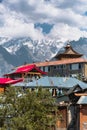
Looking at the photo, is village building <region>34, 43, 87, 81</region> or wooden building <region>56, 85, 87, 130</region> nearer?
wooden building <region>56, 85, 87, 130</region>

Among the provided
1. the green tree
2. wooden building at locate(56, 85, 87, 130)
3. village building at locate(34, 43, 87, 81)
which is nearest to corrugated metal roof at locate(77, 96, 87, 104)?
wooden building at locate(56, 85, 87, 130)

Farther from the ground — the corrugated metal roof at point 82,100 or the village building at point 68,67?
the village building at point 68,67

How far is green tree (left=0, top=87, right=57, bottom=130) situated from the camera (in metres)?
44.5

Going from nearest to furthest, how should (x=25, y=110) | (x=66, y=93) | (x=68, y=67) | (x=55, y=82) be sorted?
(x=25, y=110) → (x=66, y=93) → (x=55, y=82) → (x=68, y=67)

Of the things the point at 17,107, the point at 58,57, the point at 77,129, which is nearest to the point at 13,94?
the point at 17,107

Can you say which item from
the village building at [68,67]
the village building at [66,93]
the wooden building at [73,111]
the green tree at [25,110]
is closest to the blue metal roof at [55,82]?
the village building at [66,93]

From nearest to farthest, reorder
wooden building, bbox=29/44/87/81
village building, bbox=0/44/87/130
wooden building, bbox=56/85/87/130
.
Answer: wooden building, bbox=56/85/87/130 → village building, bbox=0/44/87/130 → wooden building, bbox=29/44/87/81

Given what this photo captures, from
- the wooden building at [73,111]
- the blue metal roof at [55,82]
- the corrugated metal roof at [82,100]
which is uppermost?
the blue metal roof at [55,82]

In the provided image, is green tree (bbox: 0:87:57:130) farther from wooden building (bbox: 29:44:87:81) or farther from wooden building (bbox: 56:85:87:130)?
wooden building (bbox: 29:44:87:81)

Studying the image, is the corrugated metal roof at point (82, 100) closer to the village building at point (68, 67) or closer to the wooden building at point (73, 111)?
the wooden building at point (73, 111)

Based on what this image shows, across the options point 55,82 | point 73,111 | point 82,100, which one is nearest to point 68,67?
point 55,82

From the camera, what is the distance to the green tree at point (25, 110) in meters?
44.5

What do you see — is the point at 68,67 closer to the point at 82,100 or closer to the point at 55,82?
the point at 55,82

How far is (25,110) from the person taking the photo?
46.0m
